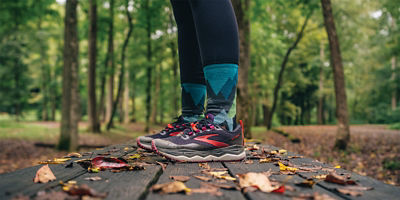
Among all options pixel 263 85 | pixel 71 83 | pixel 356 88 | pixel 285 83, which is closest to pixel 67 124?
pixel 71 83

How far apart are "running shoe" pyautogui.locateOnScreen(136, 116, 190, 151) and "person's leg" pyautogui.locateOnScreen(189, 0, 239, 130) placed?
396mm

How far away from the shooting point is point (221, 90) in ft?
5.46

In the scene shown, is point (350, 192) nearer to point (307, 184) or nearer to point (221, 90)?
point (307, 184)

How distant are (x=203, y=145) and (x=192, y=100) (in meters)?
0.56

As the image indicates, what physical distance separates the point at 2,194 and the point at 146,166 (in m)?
0.65

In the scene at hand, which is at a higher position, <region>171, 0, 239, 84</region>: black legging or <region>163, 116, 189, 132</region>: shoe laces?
<region>171, 0, 239, 84</region>: black legging

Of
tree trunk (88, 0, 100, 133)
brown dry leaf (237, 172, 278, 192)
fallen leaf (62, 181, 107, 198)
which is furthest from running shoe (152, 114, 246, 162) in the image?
tree trunk (88, 0, 100, 133)

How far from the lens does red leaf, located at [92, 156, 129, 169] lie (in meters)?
1.33

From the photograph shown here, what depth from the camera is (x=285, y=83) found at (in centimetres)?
2380

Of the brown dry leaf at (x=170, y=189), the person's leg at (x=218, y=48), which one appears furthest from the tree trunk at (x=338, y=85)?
the brown dry leaf at (x=170, y=189)

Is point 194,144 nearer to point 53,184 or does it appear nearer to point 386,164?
point 53,184

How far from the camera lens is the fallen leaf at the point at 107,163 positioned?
1332mm

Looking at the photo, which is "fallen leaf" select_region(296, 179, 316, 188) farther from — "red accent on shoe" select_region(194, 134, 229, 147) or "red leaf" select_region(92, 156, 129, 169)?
"red leaf" select_region(92, 156, 129, 169)

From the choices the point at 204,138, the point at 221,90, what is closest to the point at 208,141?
the point at 204,138
